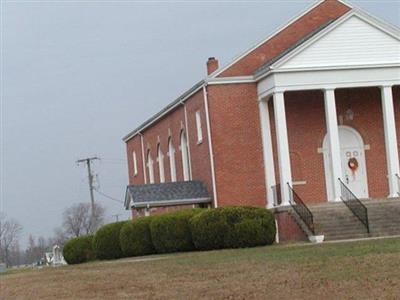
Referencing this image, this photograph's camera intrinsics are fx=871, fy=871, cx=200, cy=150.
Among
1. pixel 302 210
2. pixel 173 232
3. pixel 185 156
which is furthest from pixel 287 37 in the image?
pixel 173 232

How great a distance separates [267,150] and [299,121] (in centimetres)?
230

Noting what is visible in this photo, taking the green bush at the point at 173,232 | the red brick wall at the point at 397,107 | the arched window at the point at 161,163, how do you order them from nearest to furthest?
1. the green bush at the point at 173,232
2. the red brick wall at the point at 397,107
3. the arched window at the point at 161,163

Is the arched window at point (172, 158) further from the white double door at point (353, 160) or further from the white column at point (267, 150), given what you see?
the white double door at point (353, 160)

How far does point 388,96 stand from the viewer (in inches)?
1526

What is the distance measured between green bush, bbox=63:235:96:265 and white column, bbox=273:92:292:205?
37.2 feet

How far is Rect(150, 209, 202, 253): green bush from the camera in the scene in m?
33.9

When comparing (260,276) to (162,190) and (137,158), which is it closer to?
(162,190)

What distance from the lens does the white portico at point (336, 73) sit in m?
37.6

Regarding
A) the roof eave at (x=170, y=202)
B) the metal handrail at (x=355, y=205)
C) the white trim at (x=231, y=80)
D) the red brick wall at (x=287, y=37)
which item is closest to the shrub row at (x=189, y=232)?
the roof eave at (x=170, y=202)

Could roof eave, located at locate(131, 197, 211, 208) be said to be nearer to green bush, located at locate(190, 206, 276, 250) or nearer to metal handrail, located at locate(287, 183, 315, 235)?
metal handrail, located at locate(287, 183, 315, 235)

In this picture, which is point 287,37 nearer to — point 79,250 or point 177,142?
point 177,142

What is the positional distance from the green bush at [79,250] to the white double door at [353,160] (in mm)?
13188

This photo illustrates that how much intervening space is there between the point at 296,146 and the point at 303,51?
488 centimetres

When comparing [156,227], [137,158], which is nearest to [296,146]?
[156,227]
